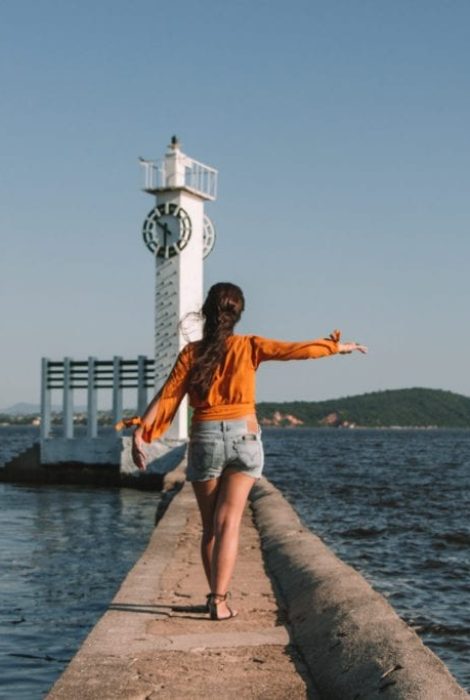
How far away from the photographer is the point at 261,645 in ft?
19.7

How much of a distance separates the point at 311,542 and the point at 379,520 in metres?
13.6

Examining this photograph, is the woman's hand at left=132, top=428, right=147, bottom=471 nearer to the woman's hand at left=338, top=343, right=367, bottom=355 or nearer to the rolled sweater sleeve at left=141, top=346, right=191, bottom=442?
the rolled sweater sleeve at left=141, top=346, right=191, bottom=442

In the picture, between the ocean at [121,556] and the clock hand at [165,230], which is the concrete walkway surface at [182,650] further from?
the clock hand at [165,230]

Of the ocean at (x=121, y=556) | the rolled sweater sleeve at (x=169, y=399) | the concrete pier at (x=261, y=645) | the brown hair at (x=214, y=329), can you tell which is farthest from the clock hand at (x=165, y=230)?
the rolled sweater sleeve at (x=169, y=399)

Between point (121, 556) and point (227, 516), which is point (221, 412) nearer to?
point (227, 516)

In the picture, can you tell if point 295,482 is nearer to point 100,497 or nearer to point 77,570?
point 100,497

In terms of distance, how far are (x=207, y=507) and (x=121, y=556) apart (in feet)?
A: 31.4

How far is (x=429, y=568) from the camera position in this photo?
49.4 feet

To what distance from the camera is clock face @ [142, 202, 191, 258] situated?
35.3 metres

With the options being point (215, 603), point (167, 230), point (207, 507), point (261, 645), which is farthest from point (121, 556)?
point (167, 230)

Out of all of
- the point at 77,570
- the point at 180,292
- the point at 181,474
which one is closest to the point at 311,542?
the point at 77,570

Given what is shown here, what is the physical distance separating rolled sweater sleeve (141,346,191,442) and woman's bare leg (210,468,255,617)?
0.48 metres

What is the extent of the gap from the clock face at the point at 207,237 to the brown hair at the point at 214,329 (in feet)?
100

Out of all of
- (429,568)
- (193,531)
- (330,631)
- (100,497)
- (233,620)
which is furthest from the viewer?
(100,497)
